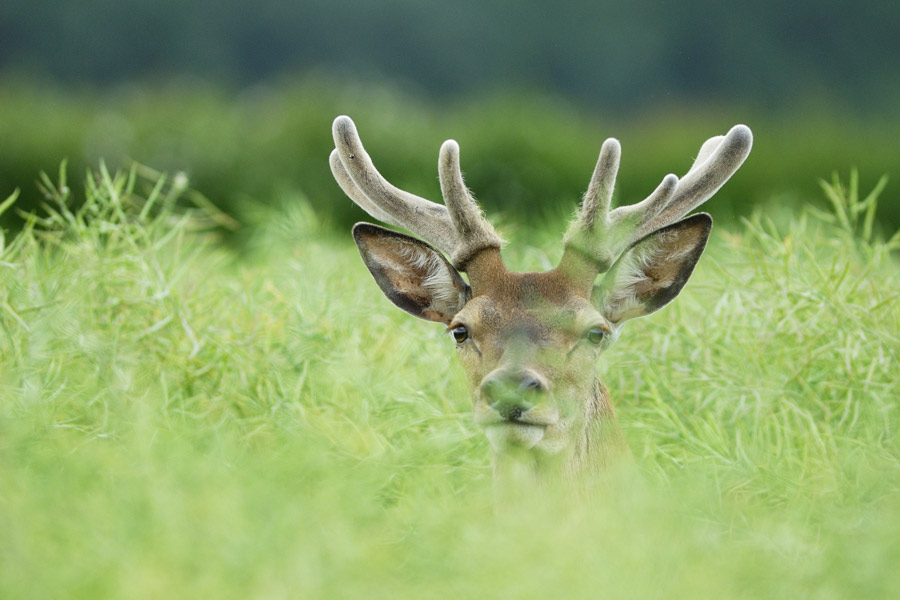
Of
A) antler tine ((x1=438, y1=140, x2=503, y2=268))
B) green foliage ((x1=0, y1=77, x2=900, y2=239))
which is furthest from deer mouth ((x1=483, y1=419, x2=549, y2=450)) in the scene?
green foliage ((x1=0, y1=77, x2=900, y2=239))

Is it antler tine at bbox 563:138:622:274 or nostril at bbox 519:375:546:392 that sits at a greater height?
antler tine at bbox 563:138:622:274

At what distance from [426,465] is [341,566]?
133cm

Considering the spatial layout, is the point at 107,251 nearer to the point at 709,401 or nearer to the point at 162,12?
the point at 709,401

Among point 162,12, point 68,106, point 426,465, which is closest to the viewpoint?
point 426,465

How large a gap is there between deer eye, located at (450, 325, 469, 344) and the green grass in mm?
492

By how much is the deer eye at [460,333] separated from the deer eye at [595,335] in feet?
1.39

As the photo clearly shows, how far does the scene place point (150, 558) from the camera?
3150 mm

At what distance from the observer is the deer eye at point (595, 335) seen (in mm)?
4290

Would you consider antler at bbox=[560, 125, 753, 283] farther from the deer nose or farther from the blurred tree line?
the blurred tree line

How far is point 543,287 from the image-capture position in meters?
4.38

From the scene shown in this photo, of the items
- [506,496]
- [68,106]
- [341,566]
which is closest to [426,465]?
[506,496]

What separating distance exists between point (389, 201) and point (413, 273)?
327 millimetres

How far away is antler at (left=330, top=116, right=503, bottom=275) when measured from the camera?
4602 mm

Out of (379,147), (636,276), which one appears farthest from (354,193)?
(379,147)
